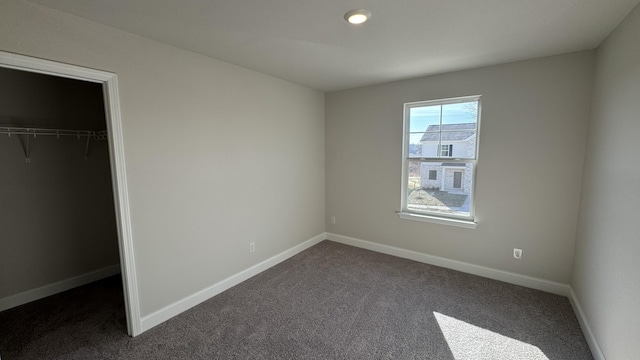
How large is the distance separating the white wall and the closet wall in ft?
4.55

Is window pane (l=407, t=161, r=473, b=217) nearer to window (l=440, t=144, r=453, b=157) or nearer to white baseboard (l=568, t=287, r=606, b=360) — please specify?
window (l=440, t=144, r=453, b=157)

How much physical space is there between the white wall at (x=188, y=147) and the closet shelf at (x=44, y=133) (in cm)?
132

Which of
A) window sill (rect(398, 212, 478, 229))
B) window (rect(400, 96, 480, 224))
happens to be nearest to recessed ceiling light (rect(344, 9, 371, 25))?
window (rect(400, 96, 480, 224))

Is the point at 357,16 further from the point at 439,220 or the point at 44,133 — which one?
the point at 44,133

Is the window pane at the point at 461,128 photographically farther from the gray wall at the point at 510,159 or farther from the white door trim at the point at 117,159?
the white door trim at the point at 117,159

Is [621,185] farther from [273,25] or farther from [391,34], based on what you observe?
[273,25]

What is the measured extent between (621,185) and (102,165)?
15.6 ft

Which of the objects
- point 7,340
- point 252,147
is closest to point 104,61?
point 252,147

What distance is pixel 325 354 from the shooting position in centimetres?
197

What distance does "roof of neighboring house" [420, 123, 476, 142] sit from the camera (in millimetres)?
3131

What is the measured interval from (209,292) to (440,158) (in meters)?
3.10

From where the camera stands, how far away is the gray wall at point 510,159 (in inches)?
101

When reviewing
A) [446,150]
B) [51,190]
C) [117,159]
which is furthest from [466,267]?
[51,190]

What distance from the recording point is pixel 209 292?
2734mm
